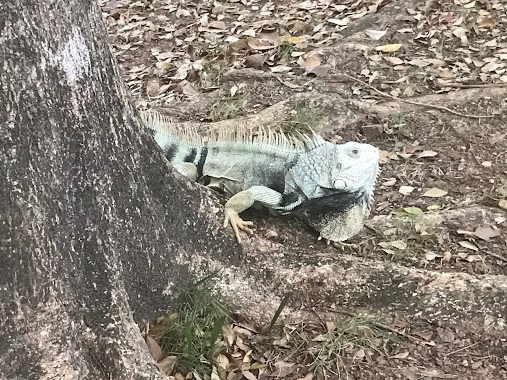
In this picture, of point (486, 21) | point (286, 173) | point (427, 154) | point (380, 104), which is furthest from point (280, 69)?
point (286, 173)

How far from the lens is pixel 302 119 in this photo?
16.1 ft

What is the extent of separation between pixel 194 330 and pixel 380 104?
2.91 meters

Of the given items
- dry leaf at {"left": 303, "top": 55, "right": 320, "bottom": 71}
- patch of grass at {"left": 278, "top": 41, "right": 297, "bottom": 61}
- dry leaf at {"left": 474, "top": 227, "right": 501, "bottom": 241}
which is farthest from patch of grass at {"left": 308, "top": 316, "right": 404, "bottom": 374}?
patch of grass at {"left": 278, "top": 41, "right": 297, "bottom": 61}

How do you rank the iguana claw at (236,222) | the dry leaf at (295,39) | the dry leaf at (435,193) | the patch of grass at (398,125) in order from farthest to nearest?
the dry leaf at (295,39), the patch of grass at (398,125), the dry leaf at (435,193), the iguana claw at (236,222)

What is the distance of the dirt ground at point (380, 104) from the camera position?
124 inches

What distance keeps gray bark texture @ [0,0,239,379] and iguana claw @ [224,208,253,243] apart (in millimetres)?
442

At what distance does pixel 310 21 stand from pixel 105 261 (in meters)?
4.84

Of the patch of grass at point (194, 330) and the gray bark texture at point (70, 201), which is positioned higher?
the gray bark texture at point (70, 201)

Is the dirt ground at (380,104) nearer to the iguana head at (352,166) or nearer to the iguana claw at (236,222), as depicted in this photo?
the iguana claw at (236,222)

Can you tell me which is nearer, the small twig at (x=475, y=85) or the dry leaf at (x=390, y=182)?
the dry leaf at (x=390, y=182)

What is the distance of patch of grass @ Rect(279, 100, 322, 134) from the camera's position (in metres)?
4.83

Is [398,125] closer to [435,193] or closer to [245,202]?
[435,193]

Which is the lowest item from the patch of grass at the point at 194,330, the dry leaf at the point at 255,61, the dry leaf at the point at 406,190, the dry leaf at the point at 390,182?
the dry leaf at the point at 406,190

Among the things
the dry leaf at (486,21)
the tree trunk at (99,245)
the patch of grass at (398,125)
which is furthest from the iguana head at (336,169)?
the dry leaf at (486,21)
